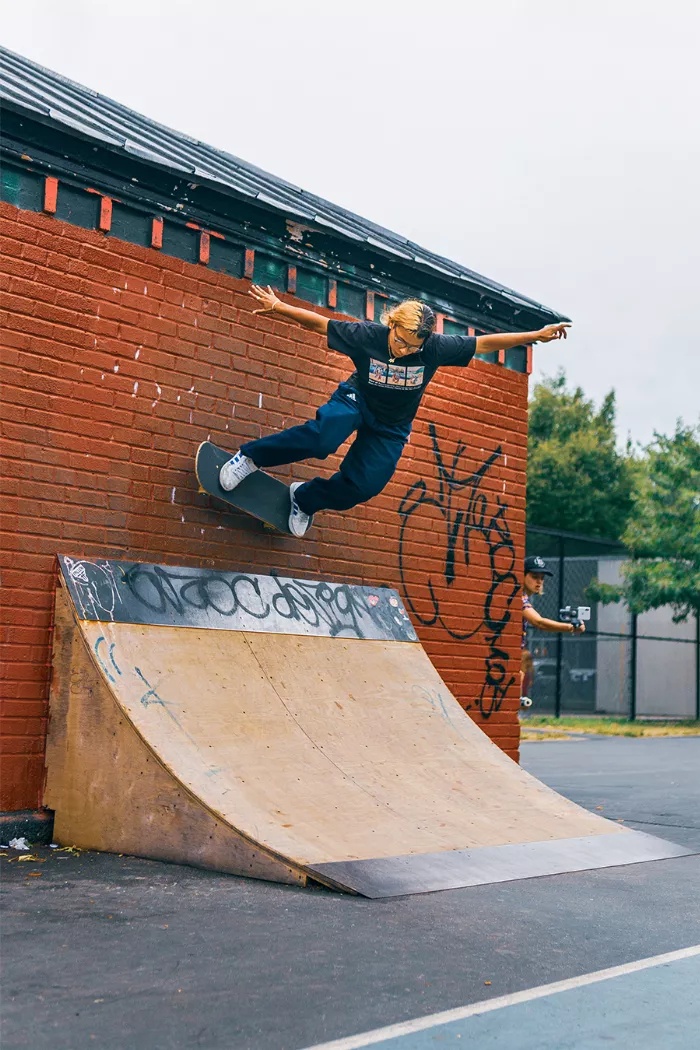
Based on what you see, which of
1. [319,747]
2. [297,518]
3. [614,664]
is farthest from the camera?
[614,664]

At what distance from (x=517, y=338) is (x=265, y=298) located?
5.81 feet

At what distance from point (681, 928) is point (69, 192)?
555 cm

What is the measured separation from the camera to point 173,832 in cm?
575

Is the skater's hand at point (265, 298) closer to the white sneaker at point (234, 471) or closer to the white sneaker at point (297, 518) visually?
the white sneaker at point (234, 471)

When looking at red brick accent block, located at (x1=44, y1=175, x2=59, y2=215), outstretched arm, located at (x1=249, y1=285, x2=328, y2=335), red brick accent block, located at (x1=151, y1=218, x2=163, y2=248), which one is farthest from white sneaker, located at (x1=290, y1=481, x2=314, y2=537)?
red brick accent block, located at (x1=44, y1=175, x2=59, y2=215)

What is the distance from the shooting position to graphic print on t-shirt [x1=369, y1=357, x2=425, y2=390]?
7.84 m

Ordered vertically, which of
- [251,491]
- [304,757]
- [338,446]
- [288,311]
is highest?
[288,311]

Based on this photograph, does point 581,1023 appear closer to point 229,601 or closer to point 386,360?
point 229,601

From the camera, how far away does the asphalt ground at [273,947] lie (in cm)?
343

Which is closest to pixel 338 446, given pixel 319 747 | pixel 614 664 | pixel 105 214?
pixel 105 214

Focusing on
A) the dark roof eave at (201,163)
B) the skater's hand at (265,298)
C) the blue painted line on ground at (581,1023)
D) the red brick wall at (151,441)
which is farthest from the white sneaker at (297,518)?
the blue painted line on ground at (581,1023)

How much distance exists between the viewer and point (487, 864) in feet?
19.5

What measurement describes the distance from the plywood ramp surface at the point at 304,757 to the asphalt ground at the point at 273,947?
341 millimetres

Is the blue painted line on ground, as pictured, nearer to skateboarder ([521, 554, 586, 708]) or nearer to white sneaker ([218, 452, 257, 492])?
white sneaker ([218, 452, 257, 492])
